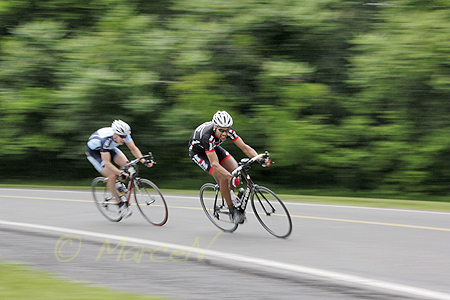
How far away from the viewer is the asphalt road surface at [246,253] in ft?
16.3

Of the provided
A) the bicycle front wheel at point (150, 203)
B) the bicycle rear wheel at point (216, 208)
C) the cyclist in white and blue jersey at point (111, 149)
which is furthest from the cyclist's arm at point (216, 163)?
the bicycle front wheel at point (150, 203)

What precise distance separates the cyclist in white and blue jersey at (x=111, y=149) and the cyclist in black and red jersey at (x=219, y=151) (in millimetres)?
878

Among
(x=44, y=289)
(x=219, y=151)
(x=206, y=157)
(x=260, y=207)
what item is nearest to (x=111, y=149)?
(x=206, y=157)

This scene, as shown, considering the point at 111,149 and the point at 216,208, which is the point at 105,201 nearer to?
the point at 111,149

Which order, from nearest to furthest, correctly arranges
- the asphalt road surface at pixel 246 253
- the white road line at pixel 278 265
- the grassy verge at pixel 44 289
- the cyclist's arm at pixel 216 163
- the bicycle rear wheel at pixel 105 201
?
the grassy verge at pixel 44 289
the white road line at pixel 278 265
the asphalt road surface at pixel 246 253
the cyclist's arm at pixel 216 163
the bicycle rear wheel at pixel 105 201

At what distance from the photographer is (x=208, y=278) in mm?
5301

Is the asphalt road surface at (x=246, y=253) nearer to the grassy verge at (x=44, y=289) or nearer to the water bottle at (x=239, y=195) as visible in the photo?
the grassy verge at (x=44, y=289)

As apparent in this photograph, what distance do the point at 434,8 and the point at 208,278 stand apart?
11181 mm

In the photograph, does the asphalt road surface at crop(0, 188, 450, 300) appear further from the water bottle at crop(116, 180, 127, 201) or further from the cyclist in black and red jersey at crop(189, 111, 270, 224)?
the cyclist in black and red jersey at crop(189, 111, 270, 224)

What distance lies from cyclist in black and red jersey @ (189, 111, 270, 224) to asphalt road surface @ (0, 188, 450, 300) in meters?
0.71

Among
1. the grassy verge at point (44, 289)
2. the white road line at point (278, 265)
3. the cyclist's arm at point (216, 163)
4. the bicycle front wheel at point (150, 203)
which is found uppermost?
the cyclist's arm at point (216, 163)

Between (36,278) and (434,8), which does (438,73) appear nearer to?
(434,8)

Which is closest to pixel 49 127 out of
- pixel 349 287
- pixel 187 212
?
pixel 187 212

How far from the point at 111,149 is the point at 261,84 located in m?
7.26
